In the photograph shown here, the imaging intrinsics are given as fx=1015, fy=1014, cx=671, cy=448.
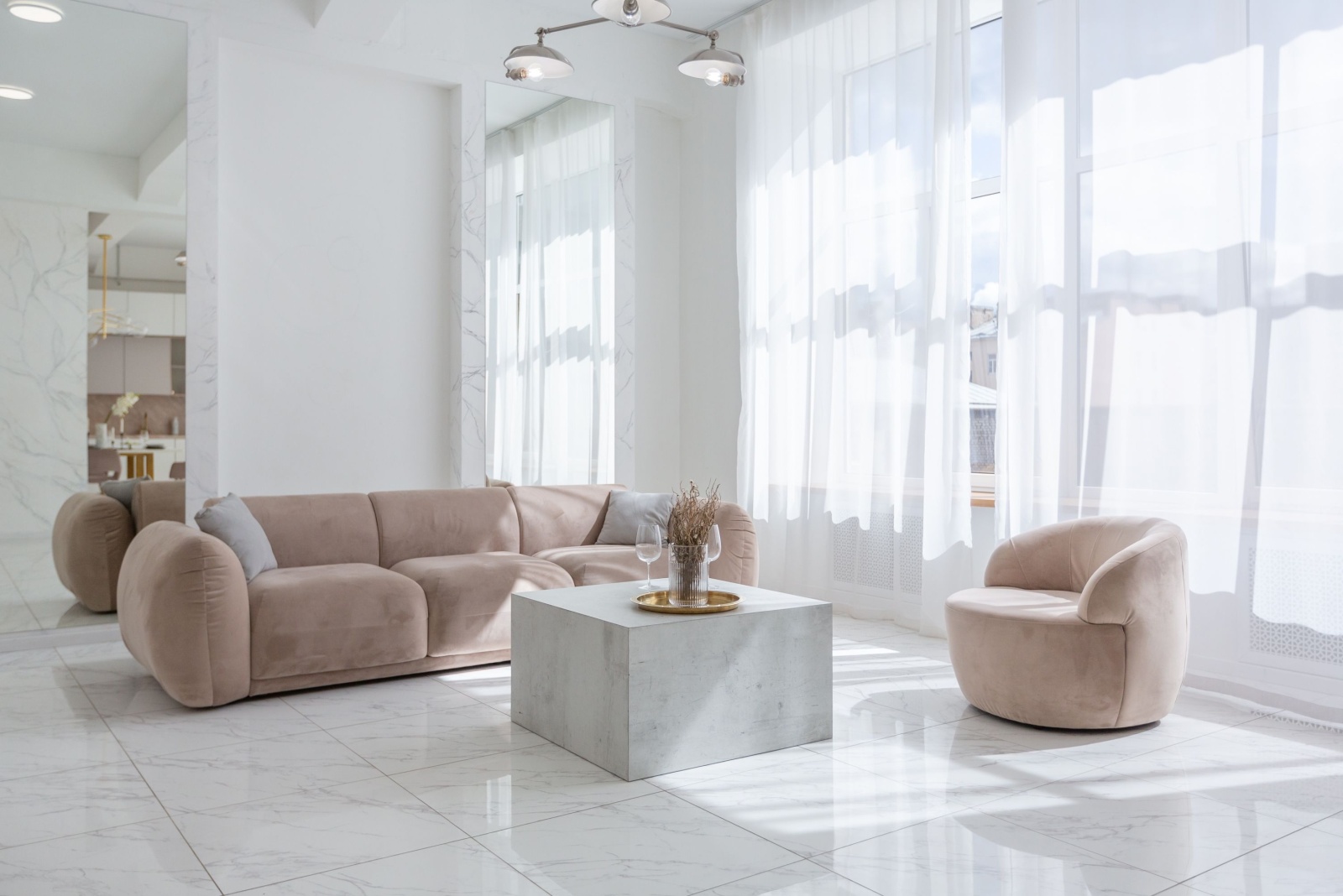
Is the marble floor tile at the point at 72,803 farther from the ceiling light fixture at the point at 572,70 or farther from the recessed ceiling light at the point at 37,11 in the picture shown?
the recessed ceiling light at the point at 37,11

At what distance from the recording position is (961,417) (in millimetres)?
4910

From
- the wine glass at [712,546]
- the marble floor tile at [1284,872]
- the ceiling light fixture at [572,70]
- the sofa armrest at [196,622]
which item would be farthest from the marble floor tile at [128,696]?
the marble floor tile at [1284,872]

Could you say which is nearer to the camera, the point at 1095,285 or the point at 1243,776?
the point at 1243,776

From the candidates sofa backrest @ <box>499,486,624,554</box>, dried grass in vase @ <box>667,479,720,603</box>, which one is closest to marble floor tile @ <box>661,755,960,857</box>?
dried grass in vase @ <box>667,479,720,603</box>

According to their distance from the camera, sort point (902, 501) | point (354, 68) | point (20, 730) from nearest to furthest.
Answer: point (20, 730), point (902, 501), point (354, 68)

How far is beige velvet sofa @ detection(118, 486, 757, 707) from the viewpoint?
366 centimetres

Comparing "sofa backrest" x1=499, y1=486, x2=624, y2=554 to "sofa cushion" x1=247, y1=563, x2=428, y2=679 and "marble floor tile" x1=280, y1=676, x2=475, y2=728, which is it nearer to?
"sofa cushion" x1=247, y1=563, x2=428, y2=679

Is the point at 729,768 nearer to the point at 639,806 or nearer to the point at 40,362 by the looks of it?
the point at 639,806

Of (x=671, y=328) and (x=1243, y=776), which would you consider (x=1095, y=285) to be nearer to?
(x=1243, y=776)

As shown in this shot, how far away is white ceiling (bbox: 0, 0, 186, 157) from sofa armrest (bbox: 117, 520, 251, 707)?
2323 millimetres

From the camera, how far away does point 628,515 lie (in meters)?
5.34

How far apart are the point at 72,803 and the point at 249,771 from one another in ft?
1.50

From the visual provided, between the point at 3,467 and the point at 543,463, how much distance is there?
9.50 feet

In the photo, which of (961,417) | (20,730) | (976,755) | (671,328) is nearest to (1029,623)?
(976,755)
